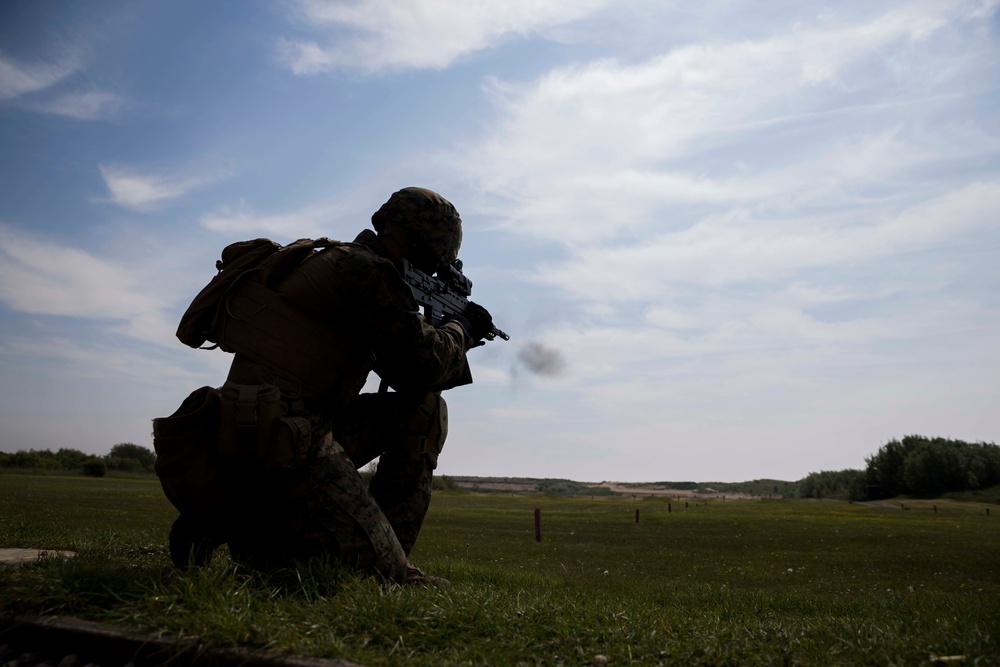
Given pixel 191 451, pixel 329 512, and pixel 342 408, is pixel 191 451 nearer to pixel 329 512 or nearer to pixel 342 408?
pixel 329 512

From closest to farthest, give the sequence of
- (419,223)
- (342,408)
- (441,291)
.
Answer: (342,408) < (419,223) < (441,291)

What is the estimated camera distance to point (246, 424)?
12.3 feet

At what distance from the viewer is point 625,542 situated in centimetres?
1780

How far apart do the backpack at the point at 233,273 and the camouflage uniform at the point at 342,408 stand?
110mm

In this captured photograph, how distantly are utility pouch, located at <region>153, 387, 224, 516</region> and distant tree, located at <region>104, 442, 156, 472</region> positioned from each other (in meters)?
65.6

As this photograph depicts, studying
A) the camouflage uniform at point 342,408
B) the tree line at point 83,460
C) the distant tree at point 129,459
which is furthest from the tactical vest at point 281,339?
the distant tree at point 129,459

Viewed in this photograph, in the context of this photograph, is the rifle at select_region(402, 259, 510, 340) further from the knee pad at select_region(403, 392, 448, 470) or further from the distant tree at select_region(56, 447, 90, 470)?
the distant tree at select_region(56, 447, 90, 470)

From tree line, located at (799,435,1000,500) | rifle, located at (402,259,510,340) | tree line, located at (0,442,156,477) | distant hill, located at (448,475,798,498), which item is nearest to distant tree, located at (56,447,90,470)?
tree line, located at (0,442,156,477)

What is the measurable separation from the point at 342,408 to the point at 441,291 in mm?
1227

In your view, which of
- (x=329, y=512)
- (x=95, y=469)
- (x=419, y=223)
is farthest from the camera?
(x=95, y=469)

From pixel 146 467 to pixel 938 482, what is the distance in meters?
82.8

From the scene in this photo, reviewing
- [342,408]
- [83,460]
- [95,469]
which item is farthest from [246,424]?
[83,460]

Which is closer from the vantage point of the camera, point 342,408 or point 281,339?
point 281,339

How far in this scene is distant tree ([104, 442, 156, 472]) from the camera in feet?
218
